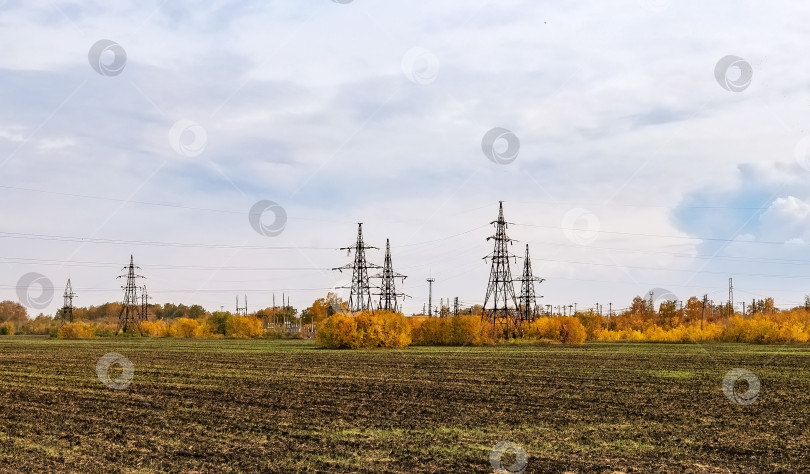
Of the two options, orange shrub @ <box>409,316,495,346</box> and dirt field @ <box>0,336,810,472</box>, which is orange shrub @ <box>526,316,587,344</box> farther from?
dirt field @ <box>0,336,810,472</box>

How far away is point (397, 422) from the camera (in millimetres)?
20531

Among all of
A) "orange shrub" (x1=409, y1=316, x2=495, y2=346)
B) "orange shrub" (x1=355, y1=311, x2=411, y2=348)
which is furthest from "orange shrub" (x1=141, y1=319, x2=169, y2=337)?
"orange shrub" (x1=355, y1=311, x2=411, y2=348)

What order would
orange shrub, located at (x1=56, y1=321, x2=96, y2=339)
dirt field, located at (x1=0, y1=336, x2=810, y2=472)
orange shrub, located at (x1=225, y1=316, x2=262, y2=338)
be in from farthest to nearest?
1. orange shrub, located at (x1=225, y1=316, x2=262, y2=338)
2. orange shrub, located at (x1=56, y1=321, x2=96, y2=339)
3. dirt field, located at (x1=0, y1=336, x2=810, y2=472)

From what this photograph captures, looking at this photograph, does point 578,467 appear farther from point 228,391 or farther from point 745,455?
point 228,391

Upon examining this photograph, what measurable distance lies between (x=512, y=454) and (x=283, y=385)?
16380mm

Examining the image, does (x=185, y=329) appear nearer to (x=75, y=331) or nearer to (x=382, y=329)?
(x=75, y=331)
